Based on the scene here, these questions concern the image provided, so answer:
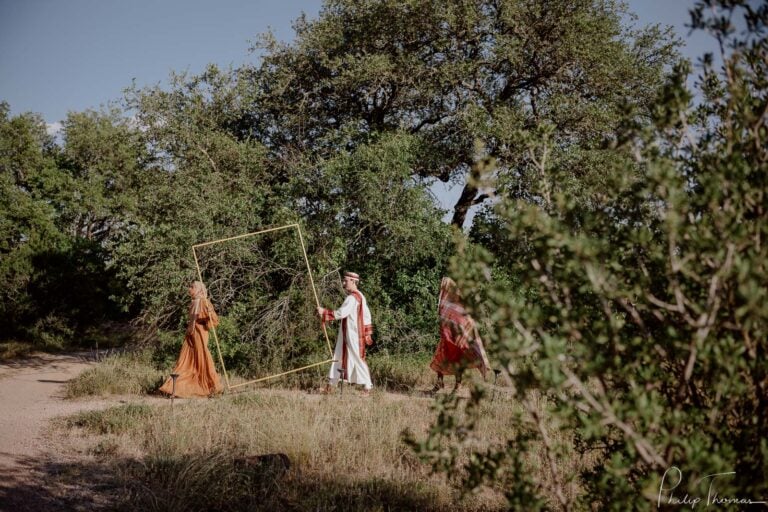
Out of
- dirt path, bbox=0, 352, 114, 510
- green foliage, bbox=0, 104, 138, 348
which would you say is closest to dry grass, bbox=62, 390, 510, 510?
dirt path, bbox=0, 352, 114, 510

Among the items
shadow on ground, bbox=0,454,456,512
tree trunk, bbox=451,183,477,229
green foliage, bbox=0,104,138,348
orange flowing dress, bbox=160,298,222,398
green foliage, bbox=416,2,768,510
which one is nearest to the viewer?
green foliage, bbox=416,2,768,510

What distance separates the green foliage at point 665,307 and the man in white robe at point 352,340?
653cm

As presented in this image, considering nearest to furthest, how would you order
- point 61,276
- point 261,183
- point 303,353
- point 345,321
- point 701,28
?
point 701,28 < point 345,321 < point 303,353 < point 261,183 < point 61,276

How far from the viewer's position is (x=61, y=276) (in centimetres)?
1714

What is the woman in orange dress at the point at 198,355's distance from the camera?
9.66 m

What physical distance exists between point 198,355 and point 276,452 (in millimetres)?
4436

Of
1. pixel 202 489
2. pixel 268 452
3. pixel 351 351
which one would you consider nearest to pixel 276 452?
pixel 268 452

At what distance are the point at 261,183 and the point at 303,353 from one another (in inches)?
170

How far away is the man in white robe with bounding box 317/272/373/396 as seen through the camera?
9586 mm

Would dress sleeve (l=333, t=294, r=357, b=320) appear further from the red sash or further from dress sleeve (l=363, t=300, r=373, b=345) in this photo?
dress sleeve (l=363, t=300, r=373, b=345)

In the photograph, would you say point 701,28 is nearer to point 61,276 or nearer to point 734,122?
point 734,122

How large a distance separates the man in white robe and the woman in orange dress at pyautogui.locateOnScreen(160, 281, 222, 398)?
2.07 m

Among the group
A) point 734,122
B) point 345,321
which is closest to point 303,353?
point 345,321

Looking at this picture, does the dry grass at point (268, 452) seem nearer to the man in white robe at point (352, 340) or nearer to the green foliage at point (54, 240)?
the man in white robe at point (352, 340)
